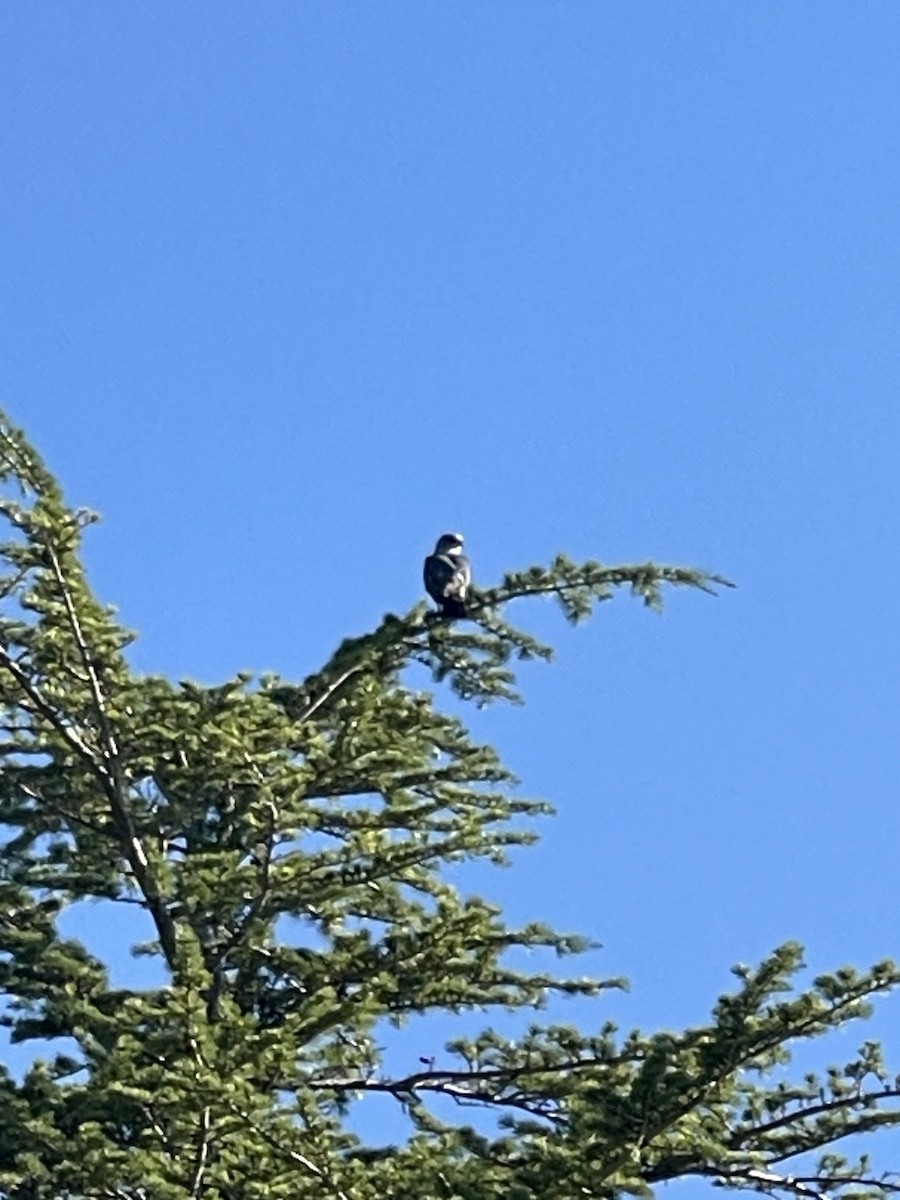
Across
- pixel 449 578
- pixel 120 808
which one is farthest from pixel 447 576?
pixel 120 808

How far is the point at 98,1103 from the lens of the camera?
40.3ft

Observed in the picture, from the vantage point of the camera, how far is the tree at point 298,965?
11859mm

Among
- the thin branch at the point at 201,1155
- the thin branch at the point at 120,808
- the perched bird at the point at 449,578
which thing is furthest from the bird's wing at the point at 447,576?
the thin branch at the point at 201,1155

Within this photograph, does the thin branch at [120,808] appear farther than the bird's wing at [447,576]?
No

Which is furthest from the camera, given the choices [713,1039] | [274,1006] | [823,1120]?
[274,1006]

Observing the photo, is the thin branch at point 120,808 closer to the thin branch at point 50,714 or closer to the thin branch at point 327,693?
the thin branch at point 50,714

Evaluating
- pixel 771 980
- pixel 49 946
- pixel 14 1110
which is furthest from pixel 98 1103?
pixel 771 980

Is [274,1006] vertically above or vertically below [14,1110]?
above

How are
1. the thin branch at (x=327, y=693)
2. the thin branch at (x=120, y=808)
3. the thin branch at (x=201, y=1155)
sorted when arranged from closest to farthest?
the thin branch at (x=201, y=1155)
the thin branch at (x=120, y=808)
the thin branch at (x=327, y=693)

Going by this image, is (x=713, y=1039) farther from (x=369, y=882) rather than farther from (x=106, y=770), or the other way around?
(x=106, y=770)

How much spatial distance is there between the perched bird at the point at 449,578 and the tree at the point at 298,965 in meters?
0.16

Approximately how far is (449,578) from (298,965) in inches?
94.7

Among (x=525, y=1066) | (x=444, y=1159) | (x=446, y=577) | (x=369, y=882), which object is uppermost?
(x=446, y=577)

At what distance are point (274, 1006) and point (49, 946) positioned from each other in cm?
146
